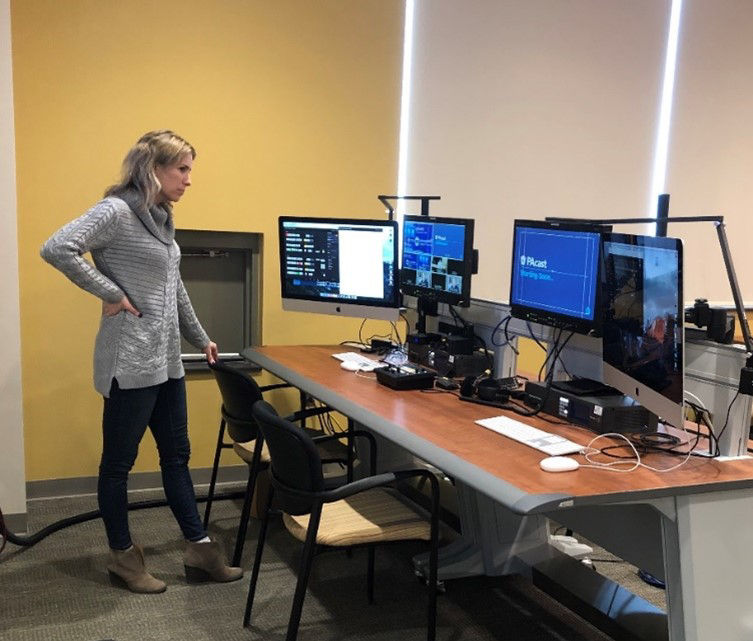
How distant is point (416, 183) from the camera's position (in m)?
4.20

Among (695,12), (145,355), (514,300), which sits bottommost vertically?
(145,355)

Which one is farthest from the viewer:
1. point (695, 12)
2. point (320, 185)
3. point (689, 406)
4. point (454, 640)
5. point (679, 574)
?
point (695, 12)

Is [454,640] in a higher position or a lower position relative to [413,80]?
lower

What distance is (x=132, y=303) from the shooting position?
2.71 m

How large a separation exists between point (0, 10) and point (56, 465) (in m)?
1.93

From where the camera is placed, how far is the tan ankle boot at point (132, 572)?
285 centimetres

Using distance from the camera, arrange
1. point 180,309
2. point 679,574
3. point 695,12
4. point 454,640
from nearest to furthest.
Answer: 1. point 679,574
2. point 454,640
3. point 180,309
4. point 695,12

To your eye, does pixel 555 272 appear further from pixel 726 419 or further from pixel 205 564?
pixel 205 564

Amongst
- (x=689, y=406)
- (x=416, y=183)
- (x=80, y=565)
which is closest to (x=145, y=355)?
(x=80, y=565)

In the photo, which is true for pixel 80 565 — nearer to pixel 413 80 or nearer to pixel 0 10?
pixel 0 10

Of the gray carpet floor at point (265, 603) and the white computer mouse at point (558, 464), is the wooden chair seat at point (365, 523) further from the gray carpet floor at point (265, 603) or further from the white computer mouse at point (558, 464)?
the white computer mouse at point (558, 464)

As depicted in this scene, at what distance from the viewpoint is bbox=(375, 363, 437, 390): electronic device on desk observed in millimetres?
2867

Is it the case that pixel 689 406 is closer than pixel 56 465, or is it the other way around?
pixel 689 406

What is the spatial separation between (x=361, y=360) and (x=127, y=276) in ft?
3.46
